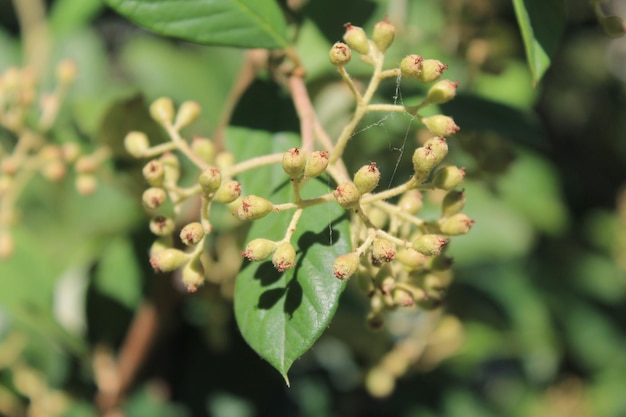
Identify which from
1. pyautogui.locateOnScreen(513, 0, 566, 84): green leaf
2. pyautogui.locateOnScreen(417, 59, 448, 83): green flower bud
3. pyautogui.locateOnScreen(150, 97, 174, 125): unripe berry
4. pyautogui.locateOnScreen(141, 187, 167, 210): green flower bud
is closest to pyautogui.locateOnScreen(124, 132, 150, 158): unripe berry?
pyautogui.locateOnScreen(150, 97, 174, 125): unripe berry

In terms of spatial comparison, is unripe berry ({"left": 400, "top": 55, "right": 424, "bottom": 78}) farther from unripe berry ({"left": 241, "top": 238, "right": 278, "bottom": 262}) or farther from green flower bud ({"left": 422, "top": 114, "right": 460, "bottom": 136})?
unripe berry ({"left": 241, "top": 238, "right": 278, "bottom": 262})

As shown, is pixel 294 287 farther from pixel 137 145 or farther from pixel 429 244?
pixel 137 145

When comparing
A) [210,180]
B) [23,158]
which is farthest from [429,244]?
[23,158]

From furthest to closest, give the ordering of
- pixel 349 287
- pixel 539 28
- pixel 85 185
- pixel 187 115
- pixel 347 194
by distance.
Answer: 1. pixel 349 287
2. pixel 85 185
3. pixel 187 115
4. pixel 539 28
5. pixel 347 194

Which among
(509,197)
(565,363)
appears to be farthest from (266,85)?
(565,363)

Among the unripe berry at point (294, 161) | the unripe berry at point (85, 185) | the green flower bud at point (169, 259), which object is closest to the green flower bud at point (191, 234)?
the green flower bud at point (169, 259)

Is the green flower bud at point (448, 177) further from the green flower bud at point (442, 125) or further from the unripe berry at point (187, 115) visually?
the unripe berry at point (187, 115)
